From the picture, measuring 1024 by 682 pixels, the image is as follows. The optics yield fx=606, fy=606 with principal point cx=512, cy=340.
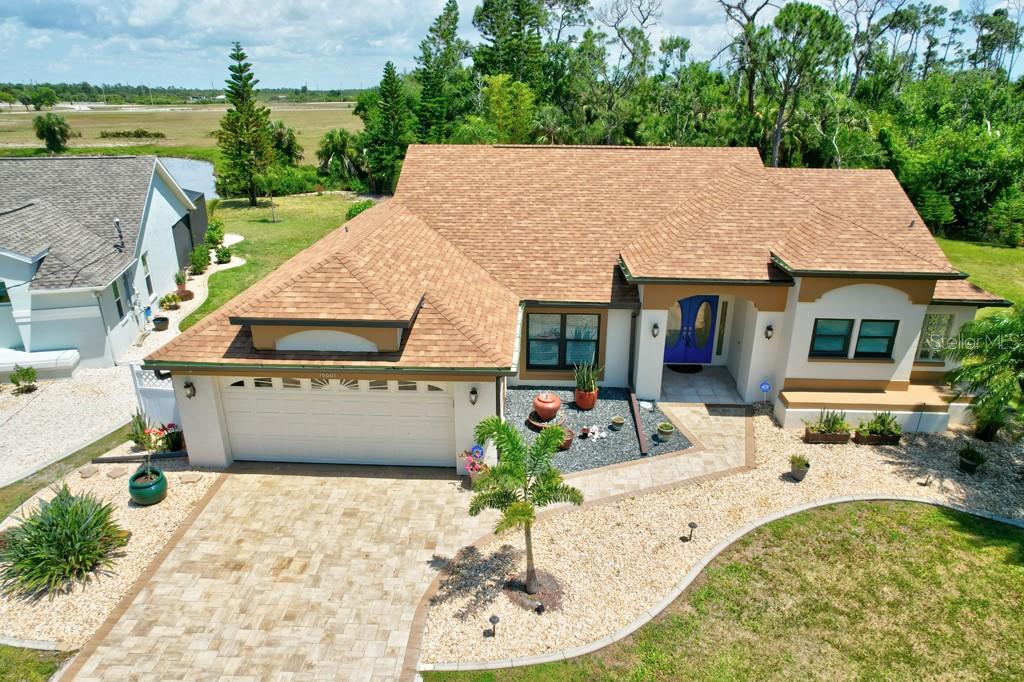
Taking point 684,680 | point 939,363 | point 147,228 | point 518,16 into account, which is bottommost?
point 684,680

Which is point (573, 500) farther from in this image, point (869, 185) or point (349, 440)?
point (869, 185)

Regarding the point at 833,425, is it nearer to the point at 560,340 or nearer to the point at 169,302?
the point at 560,340

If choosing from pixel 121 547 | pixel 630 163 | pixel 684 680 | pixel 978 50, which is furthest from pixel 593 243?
pixel 978 50

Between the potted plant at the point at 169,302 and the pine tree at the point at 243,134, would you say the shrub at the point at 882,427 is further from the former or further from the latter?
the pine tree at the point at 243,134

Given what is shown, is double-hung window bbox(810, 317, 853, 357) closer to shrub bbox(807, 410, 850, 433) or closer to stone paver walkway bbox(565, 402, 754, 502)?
shrub bbox(807, 410, 850, 433)

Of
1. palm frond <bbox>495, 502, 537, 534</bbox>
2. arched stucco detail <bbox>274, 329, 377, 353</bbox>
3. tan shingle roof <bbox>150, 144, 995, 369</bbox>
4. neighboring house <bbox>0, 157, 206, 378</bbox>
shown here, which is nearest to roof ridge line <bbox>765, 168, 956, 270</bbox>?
tan shingle roof <bbox>150, 144, 995, 369</bbox>
